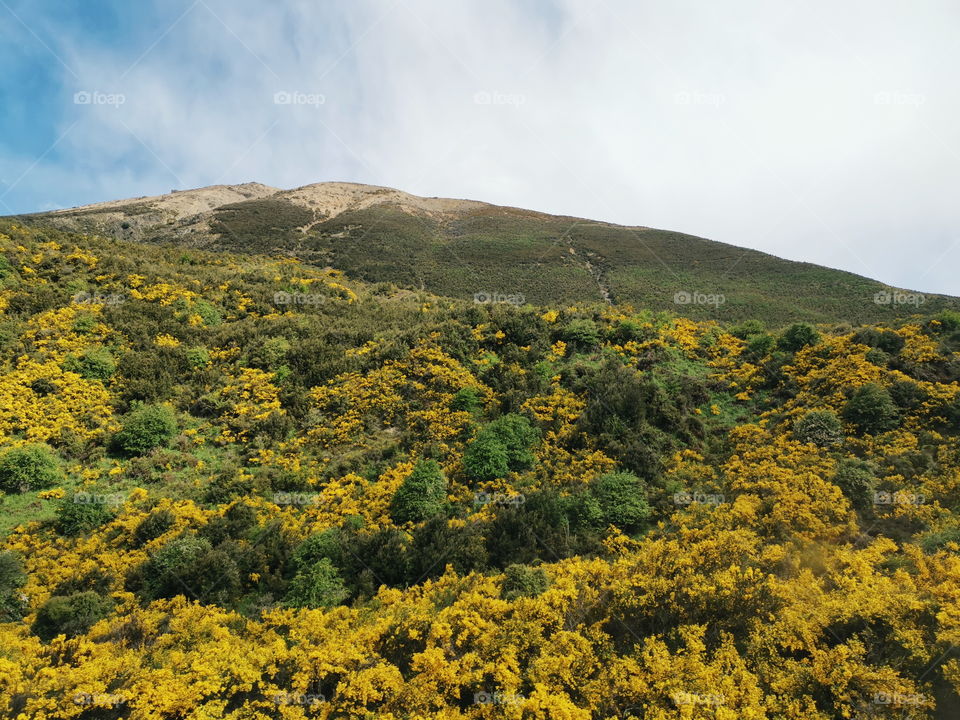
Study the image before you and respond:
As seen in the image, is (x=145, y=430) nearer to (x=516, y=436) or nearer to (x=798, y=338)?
(x=516, y=436)

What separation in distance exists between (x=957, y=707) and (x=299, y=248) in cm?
5885

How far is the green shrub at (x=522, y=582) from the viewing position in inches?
324

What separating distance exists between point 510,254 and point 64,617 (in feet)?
169

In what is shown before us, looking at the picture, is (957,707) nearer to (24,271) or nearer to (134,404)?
(134,404)

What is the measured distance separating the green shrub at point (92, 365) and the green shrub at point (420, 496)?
36.1 ft

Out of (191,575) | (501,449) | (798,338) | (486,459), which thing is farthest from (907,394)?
(191,575)

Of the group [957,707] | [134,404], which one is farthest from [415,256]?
[957,707]

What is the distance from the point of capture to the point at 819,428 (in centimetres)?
1233

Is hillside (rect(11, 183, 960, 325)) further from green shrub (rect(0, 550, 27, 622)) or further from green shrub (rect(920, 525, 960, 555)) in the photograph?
green shrub (rect(0, 550, 27, 622))

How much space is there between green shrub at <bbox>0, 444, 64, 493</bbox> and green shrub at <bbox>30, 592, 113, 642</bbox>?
15.0 ft

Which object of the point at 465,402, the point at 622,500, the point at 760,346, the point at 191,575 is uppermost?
the point at 760,346

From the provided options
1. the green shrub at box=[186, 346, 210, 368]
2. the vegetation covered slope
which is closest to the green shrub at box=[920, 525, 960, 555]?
the vegetation covered slope

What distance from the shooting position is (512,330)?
19.8 metres

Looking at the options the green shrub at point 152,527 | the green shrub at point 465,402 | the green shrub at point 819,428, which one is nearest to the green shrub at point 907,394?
the green shrub at point 819,428
